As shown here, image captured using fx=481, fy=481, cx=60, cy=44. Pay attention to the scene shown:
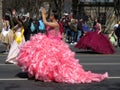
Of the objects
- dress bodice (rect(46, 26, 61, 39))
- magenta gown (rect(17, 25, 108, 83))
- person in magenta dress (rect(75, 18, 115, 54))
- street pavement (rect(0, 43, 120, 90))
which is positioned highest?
dress bodice (rect(46, 26, 61, 39))

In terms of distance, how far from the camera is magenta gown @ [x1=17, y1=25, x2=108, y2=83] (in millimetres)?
11859

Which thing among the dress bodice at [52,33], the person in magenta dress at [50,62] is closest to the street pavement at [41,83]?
the person in magenta dress at [50,62]

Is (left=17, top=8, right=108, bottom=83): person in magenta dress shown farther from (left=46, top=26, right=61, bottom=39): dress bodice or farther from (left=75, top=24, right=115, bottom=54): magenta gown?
(left=75, top=24, right=115, bottom=54): magenta gown

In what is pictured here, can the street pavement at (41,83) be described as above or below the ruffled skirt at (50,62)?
below

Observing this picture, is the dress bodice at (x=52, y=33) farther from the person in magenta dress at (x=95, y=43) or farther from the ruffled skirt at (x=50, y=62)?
the person in magenta dress at (x=95, y=43)

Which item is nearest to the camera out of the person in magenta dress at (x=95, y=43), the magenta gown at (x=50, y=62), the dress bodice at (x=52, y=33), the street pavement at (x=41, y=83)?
the street pavement at (x=41, y=83)

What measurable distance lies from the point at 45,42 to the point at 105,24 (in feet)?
99.7

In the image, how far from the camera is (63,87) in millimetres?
11414

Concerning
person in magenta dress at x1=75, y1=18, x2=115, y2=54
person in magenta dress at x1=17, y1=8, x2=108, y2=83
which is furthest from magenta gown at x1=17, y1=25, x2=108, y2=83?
person in magenta dress at x1=75, y1=18, x2=115, y2=54

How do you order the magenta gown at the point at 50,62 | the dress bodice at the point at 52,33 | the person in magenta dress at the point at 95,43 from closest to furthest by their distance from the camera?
the magenta gown at the point at 50,62, the dress bodice at the point at 52,33, the person in magenta dress at the point at 95,43

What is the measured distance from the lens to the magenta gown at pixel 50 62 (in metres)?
11.9

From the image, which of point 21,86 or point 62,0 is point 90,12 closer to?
point 62,0

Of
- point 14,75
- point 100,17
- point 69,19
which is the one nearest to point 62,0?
point 100,17

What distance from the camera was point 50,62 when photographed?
1184cm
